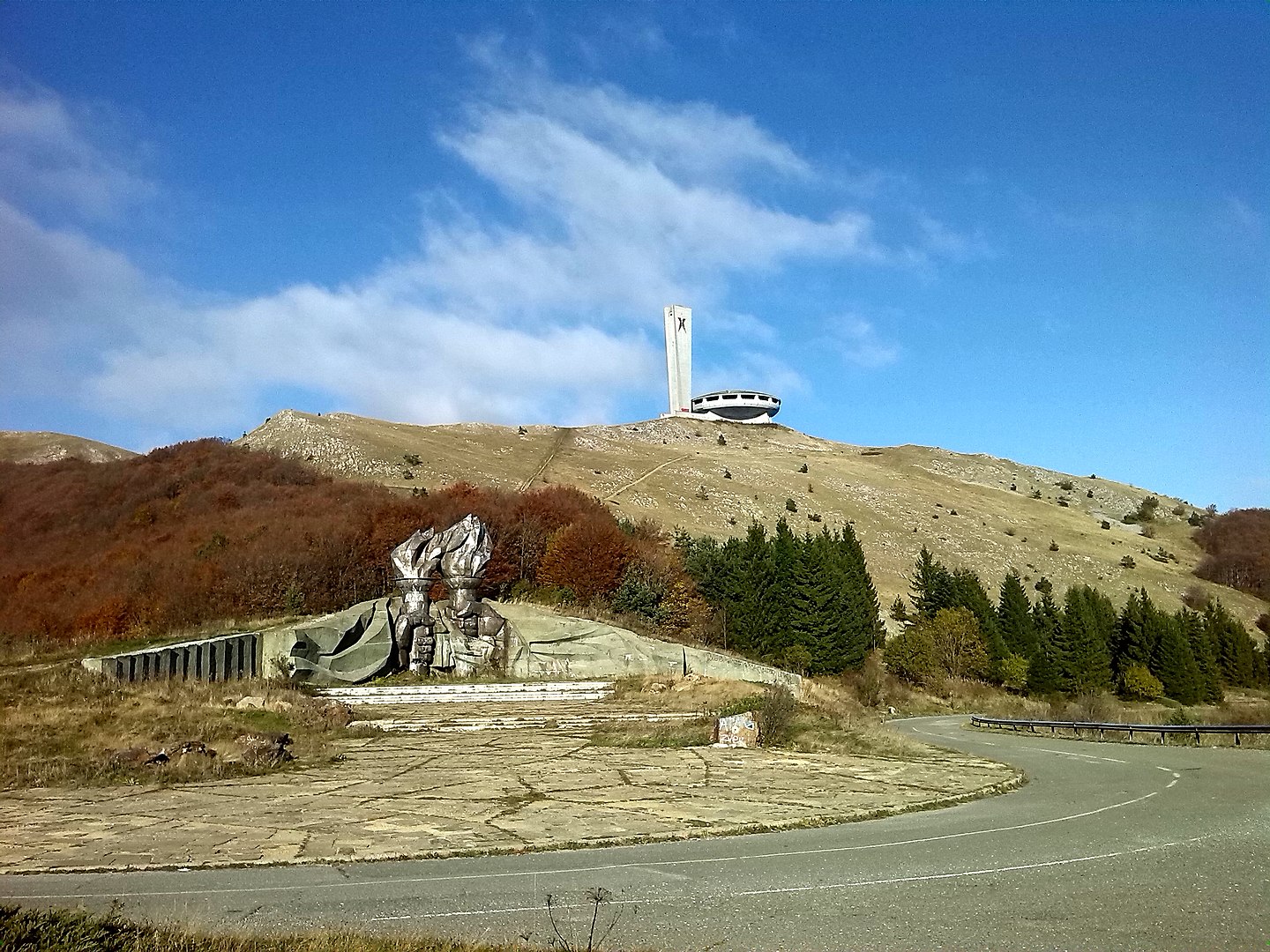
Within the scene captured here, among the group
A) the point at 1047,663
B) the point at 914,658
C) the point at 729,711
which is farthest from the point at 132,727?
the point at 1047,663

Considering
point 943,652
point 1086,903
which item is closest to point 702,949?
point 1086,903

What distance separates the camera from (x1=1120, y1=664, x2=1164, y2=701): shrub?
2050 inches

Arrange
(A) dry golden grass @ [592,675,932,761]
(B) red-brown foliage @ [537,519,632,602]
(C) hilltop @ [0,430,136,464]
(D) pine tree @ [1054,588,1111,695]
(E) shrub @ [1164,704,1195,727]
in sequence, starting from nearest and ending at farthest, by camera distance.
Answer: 1. (A) dry golden grass @ [592,675,932,761]
2. (E) shrub @ [1164,704,1195,727]
3. (B) red-brown foliage @ [537,519,632,602]
4. (D) pine tree @ [1054,588,1111,695]
5. (C) hilltop @ [0,430,136,464]

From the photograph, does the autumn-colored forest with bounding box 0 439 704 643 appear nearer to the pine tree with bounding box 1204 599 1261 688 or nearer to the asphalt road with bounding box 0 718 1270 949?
the asphalt road with bounding box 0 718 1270 949

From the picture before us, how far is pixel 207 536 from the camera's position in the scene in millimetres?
46438

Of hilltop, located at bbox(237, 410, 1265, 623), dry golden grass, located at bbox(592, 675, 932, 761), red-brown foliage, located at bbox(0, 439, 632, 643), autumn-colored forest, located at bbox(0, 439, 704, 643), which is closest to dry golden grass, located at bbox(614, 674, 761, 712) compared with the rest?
dry golden grass, located at bbox(592, 675, 932, 761)

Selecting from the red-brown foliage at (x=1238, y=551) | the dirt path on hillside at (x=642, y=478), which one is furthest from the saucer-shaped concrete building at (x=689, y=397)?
the red-brown foliage at (x=1238, y=551)

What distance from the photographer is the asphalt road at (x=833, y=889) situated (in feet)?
20.4

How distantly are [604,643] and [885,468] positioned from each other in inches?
3871

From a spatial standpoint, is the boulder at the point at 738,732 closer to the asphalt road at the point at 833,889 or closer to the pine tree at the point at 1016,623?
the asphalt road at the point at 833,889

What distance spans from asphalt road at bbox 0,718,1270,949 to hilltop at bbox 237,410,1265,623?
60994mm

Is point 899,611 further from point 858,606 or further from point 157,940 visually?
point 157,940

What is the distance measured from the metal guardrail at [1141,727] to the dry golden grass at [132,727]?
17.8m

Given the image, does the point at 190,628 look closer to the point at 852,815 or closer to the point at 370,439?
the point at 852,815
